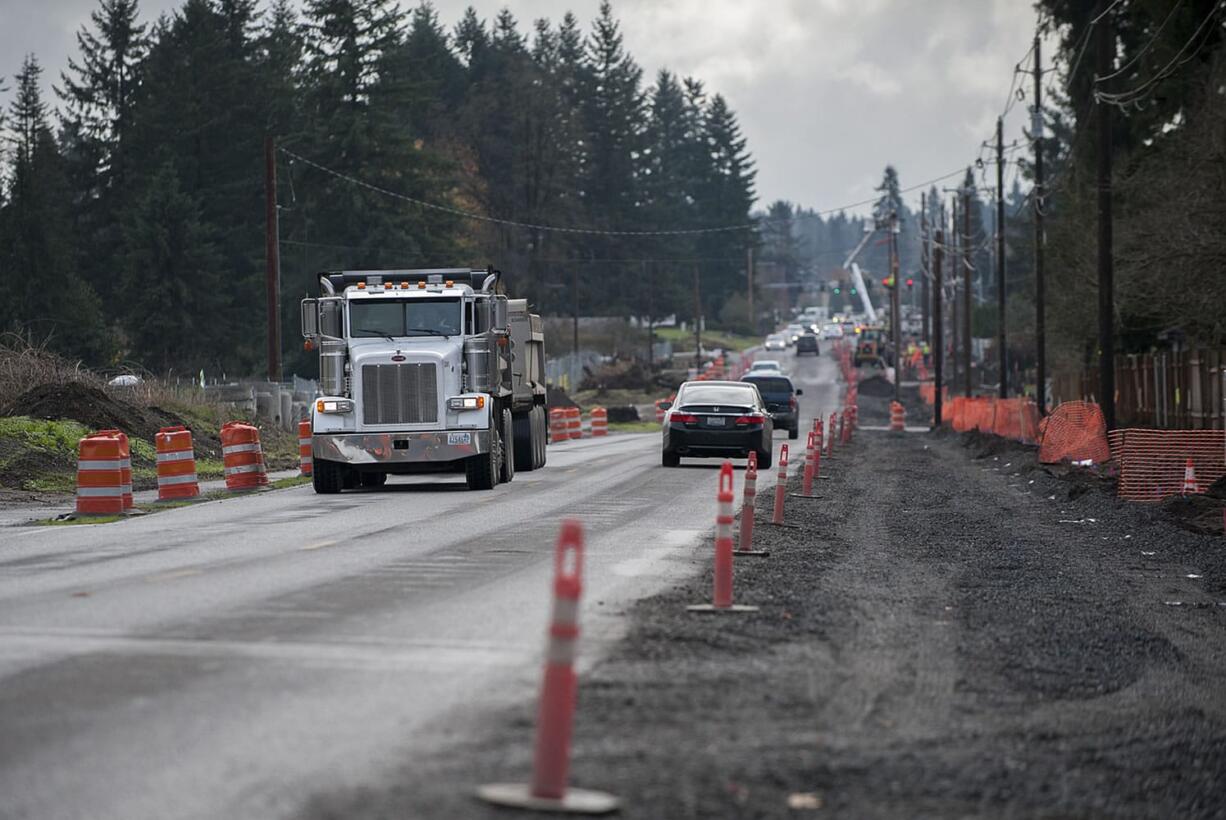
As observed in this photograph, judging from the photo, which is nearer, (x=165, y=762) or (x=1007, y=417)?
(x=165, y=762)

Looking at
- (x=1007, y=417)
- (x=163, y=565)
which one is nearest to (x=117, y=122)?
(x=1007, y=417)

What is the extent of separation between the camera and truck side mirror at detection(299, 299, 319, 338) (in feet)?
86.1

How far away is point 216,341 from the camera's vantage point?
291 feet

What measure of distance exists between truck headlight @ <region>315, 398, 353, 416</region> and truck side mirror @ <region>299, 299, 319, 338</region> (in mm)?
1037

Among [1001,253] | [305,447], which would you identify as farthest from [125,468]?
[1001,253]

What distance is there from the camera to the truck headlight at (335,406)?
85.1 ft

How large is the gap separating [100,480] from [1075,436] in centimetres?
2129

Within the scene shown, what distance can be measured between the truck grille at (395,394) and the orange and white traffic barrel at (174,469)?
8.92 feet

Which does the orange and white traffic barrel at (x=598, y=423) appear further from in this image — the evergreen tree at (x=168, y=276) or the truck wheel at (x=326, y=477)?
the truck wheel at (x=326, y=477)

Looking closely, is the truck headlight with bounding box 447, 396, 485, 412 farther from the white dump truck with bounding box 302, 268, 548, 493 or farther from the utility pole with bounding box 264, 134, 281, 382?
the utility pole with bounding box 264, 134, 281, 382

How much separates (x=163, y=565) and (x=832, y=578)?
5813 millimetres

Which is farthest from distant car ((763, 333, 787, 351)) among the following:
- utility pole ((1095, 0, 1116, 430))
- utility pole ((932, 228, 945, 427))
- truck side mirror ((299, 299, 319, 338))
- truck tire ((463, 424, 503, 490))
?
truck side mirror ((299, 299, 319, 338))

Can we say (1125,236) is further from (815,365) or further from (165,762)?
(815,365)

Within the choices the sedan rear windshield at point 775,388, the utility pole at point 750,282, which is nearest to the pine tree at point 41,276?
the sedan rear windshield at point 775,388
